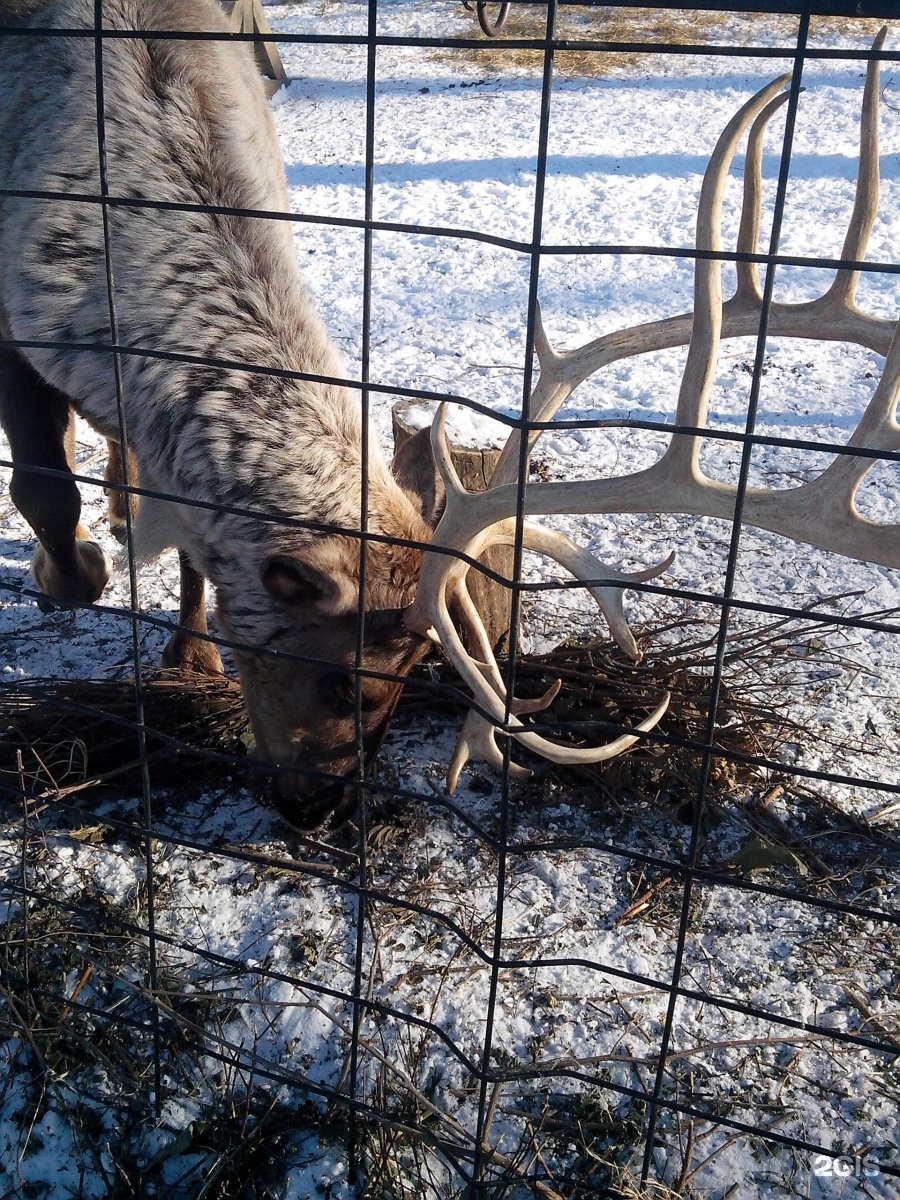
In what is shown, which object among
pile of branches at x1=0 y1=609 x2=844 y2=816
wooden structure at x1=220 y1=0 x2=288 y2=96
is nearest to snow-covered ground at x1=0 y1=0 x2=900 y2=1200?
pile of branches at x1=0 y1=609 x2=844 y2=816

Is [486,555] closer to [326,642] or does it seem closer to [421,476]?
[421,476]

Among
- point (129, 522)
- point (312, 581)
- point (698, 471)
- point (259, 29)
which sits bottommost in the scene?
point (312, 581)

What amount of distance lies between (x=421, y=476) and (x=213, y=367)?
86 centimetres

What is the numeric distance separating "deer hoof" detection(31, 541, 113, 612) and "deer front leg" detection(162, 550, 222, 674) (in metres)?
0.43

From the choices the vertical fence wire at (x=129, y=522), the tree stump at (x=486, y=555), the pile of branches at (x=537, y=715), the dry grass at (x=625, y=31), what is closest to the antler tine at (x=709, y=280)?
the vertical fence wire at (x=129, y=522)

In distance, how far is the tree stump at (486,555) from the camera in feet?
12.2

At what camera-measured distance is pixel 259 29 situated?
29.1 feet

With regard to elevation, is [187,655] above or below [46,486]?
below

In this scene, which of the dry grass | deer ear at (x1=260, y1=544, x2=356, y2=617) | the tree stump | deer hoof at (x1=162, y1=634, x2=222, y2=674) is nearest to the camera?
deer ear at (x1=260, y1=544, x2=356, y2=617)

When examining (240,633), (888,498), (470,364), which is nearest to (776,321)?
(240,633)

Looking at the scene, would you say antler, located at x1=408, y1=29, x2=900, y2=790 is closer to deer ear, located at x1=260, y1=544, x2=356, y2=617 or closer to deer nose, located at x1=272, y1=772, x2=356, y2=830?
deer ear, located at x1=260, y1=544, x2=356, y2=617

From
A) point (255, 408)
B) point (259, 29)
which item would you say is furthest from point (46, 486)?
point (259, 29)

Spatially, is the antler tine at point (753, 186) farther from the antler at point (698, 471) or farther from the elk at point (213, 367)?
the elk at point (213, 367)

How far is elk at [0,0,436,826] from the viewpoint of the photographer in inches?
113
